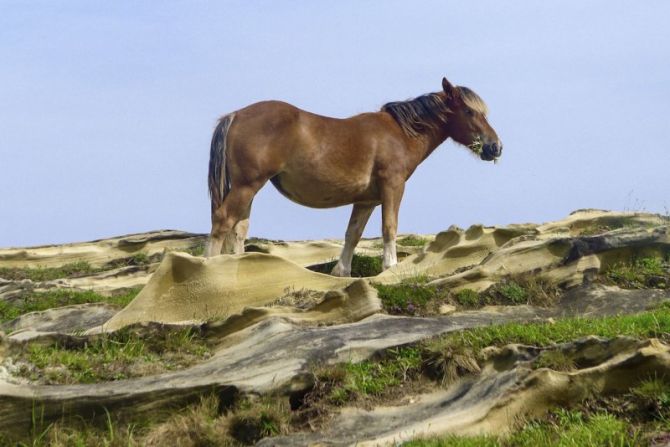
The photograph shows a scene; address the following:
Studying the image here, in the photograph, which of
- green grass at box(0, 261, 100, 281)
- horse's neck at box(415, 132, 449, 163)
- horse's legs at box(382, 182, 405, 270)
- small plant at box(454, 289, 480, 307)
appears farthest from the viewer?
green grass at box(0, 261, 100, 281)

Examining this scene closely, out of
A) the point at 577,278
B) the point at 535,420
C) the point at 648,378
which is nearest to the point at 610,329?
the point at 648,378

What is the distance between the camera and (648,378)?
31.3 ft

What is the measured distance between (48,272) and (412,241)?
7.88m

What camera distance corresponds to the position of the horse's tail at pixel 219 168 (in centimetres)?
1543

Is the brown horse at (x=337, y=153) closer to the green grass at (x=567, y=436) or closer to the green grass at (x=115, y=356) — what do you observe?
the green grass at (x=115, y=356)

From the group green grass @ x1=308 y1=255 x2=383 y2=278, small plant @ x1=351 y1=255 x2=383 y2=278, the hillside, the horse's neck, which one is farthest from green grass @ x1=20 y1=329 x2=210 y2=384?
the horse's neck

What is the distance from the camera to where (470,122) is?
A: 707 inches

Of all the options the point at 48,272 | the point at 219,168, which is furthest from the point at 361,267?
the point at 48,272

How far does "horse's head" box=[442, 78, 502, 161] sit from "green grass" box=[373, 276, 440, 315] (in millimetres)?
4563

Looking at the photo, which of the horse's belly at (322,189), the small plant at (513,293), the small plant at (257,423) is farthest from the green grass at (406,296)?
the small plant at (257,423)

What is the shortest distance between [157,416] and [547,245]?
7.53m

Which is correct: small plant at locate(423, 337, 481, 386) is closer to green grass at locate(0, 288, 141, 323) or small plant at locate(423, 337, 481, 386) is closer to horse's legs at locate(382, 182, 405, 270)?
horse's legs at locate(382, 182, 405, 270)

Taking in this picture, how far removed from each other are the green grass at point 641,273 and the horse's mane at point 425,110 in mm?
4111

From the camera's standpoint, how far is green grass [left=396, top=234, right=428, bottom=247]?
21955 millimetres
